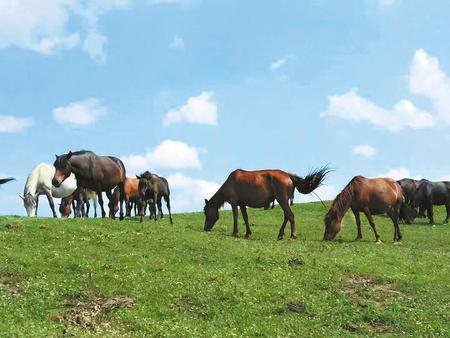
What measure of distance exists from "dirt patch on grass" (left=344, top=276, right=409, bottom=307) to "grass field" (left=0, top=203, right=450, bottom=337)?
40 millimetres

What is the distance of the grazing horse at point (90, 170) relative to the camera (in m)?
27.1

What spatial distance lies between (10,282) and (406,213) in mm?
29877

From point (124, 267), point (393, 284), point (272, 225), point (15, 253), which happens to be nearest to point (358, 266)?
point (393, 284)

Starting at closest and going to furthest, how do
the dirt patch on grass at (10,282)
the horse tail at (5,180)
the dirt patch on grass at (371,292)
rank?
1. the dirt patch on grass at (10,282)
2. the dirt patch on grass at (371,292)
3. the horse tail at (5,180)

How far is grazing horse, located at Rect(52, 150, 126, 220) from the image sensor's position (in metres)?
27.1

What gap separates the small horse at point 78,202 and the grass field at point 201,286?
54.5 feet

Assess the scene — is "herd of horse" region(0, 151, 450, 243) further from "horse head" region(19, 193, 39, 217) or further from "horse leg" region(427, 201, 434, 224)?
"horse leg" region(427, 201, 434, 224)

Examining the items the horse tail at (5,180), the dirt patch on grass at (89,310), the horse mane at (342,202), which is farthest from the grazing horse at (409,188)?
→ the dirt patch on grass at (89,310)

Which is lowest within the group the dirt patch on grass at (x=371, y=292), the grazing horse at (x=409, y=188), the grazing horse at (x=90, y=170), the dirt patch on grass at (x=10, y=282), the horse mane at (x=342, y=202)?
the dirt patch on grass at (x=371, y=292)

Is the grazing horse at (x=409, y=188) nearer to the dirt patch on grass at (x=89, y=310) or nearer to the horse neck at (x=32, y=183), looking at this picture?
the horse neck at (x=32, y=183)

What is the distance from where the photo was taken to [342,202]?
2788 centimetres

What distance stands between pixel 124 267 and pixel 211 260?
3.24 meters

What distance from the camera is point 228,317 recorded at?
14.8m

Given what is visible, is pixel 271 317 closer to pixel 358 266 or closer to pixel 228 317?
pixel 228 317
